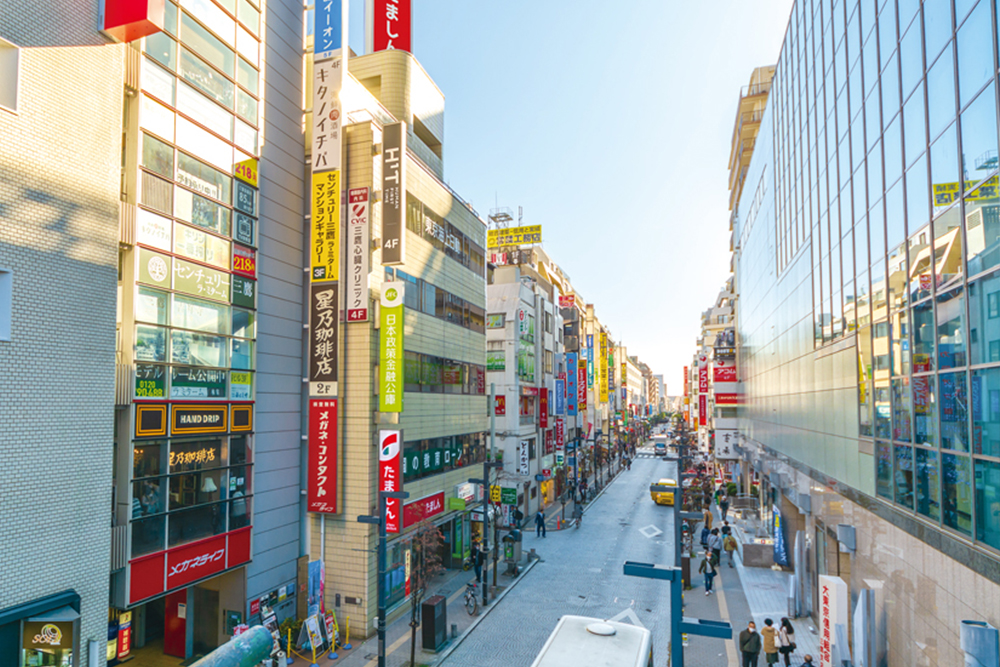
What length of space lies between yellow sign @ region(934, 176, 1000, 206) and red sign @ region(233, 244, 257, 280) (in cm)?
1784

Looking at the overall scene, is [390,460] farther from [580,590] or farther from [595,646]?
[595,646]

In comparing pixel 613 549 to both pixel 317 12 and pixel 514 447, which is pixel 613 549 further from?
pixel 317 12

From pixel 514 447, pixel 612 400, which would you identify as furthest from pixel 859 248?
pixel 612 400

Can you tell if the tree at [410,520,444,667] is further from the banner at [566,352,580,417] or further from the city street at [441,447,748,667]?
the banner at [566,352,580,417]

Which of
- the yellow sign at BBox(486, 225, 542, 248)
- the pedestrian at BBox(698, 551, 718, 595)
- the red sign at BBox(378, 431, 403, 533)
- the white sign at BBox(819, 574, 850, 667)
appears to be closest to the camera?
the white sign at BBox(819, 574, 850, 667)

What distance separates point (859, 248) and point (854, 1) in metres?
7.04

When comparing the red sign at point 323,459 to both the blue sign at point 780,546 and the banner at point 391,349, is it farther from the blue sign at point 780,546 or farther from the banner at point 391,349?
the blue sign at point 780,546

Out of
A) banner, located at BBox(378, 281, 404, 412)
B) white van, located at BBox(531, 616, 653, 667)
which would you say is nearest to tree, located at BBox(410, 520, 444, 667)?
banner, located at BBox(378, 281, 404, 412)

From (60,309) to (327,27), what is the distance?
13106 millimetres

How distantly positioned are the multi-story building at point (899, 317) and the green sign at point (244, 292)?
58.0 ft

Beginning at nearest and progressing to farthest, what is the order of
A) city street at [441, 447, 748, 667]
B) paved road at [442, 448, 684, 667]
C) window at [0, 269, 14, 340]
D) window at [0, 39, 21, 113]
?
window at [0, 269, 14, 340] < window at [0, 39, 21, 113] < city street at [441, 447, 748, 667] < paved road at [442, 448, 684, 667]

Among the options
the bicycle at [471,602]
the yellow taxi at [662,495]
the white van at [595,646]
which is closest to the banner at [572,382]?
the yellow taxi at [662,495]

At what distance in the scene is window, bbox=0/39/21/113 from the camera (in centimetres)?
1238

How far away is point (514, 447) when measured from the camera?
135 ft
